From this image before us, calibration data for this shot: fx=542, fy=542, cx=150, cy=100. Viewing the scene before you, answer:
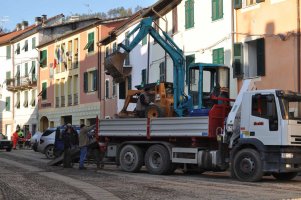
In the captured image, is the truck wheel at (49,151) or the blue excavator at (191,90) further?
the truck wheel at (49,151)

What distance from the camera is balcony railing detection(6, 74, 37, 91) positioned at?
56778mm

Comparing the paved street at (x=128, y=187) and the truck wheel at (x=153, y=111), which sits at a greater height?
the truck wheel at (x=153, y=111)

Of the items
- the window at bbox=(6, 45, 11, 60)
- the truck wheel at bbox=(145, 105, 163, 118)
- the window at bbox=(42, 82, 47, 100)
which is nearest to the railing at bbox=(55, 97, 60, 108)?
the window at bbox=(42, 82, 47, 100)

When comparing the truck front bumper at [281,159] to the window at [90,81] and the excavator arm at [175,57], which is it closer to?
the excavator arm at [175,57]

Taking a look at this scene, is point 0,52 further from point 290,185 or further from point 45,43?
point 290,185

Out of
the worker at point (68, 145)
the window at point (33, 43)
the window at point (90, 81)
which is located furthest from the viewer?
the window at point (33, 43)

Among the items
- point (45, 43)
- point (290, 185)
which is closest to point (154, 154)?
point (290, 185)

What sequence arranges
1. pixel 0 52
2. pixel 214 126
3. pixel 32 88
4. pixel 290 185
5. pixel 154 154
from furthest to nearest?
pixel 0 52
pixel 32 88
pixel 154 154
pixel 214 126
pixel 290 185

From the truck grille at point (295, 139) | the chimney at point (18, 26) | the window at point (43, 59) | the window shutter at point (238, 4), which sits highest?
the chimney at point (18, 26)

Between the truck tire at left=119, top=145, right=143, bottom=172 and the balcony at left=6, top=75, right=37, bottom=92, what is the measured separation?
1538 inches

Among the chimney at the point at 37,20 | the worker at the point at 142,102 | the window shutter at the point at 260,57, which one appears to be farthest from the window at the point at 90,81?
the worker at the point at 142,102

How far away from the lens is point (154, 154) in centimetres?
1805

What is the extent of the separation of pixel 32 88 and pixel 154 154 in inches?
1630

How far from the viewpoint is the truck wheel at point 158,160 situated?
1758 centimetres
